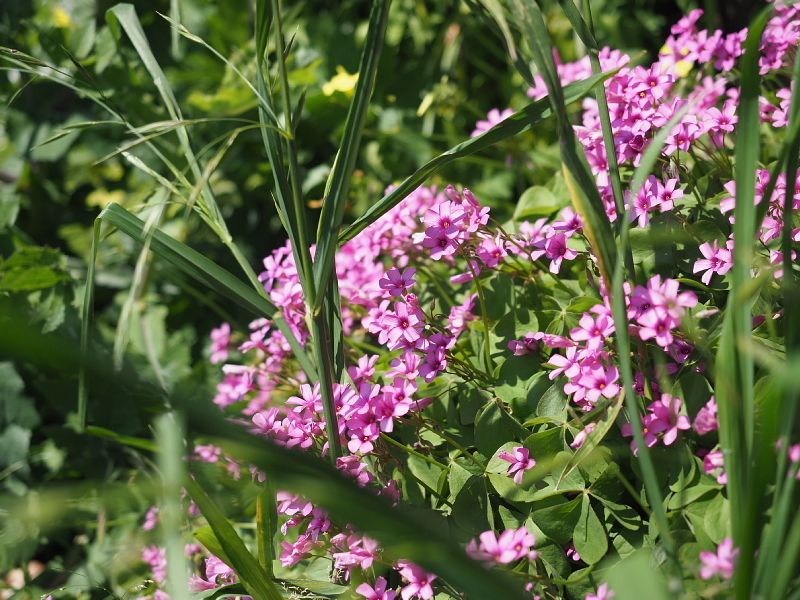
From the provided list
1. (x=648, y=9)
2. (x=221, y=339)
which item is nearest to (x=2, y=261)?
(x=221, y=339)

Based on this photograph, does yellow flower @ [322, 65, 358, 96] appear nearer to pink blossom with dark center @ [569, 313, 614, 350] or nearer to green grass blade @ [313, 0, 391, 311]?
green grass blade @ [313, 0, 391, 311]

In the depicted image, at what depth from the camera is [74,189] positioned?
2.31 metres

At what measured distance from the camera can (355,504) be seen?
0.61 meters

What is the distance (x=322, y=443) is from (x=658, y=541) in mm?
518

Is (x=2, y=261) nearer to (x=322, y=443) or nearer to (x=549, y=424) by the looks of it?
(x=322, y=443)

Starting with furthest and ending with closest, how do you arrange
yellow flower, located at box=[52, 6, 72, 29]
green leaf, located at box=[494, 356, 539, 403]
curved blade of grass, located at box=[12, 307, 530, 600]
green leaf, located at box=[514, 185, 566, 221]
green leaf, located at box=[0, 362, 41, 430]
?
yellow flower, located at box=[52, 6, 72, 29] → green leaf, located at box=[0, 362, 41, 430] → green leaf, located at box=[514, 185, 566, 221] → green leaf, located at box=[494, 356, 539, 403] → curved blade of grass, located at box=[12, 307, 530, 600]

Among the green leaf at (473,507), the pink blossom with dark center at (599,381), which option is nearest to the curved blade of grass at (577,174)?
the pink blossom with dark center at (599,381)

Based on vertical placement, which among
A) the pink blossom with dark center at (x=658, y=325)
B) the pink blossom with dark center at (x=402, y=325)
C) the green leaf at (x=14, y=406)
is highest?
the green leaf at (x=14, y=406)

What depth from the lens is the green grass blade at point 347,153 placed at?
87cm

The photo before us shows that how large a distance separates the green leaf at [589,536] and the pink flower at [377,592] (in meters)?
0.27

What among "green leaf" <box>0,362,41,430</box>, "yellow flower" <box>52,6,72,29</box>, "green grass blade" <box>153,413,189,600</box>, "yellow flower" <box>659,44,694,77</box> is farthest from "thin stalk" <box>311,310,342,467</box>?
"yellow flower" <box>52,6,72,29</box>

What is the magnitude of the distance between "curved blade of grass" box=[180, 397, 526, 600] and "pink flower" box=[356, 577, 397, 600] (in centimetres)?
31

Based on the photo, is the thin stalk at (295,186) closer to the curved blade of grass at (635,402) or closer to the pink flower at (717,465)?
the curved blade of grass at (635,402)

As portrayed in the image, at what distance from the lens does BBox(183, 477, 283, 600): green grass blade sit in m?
0.84
